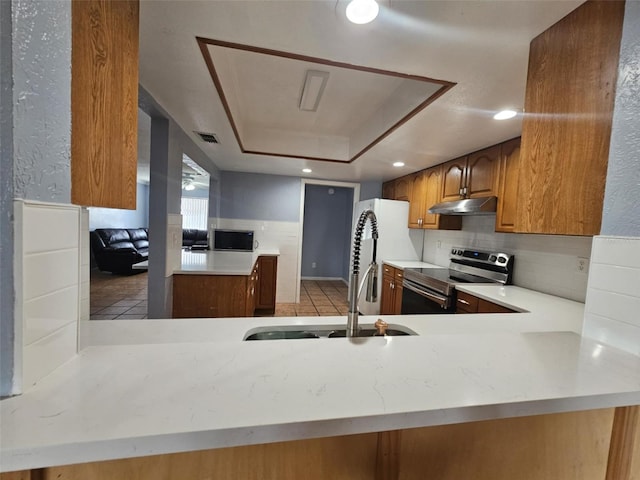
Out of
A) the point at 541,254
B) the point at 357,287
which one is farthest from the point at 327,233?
the point at 357,287

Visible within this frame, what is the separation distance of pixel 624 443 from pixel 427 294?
185cm

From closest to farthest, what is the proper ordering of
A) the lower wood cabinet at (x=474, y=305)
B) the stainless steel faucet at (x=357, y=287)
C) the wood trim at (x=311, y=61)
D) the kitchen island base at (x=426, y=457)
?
the kitchen island base at (x=426, y=457) < the stainless steel faucet at (x=357, y=287) < the wood trim at (x=311, y=61) < the lower wood cabinet at (x=474, y=305)

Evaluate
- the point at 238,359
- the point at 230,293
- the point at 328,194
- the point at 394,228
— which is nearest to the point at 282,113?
the point at 230,293

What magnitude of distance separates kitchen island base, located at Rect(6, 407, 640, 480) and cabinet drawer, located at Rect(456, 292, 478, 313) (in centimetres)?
138

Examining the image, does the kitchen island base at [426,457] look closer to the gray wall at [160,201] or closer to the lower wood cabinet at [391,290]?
the gray wall at [160,201]

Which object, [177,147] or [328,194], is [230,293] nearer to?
[177,147]

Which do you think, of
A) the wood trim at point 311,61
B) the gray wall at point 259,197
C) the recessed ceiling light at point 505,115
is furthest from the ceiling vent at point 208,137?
the recessed ceiling light at point 505,115

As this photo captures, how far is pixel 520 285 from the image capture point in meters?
2.47

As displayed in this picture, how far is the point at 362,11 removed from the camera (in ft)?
3.11

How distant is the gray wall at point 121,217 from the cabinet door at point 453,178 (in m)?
5.22

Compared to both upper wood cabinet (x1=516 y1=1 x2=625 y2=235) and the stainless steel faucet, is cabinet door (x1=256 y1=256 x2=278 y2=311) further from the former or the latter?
upper wood cabinet (x1=516 y1=1 x2=625 y2=235)

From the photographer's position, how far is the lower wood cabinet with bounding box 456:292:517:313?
1.95m

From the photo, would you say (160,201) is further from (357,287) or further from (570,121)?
(570,121)

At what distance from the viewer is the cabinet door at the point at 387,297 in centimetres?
342
